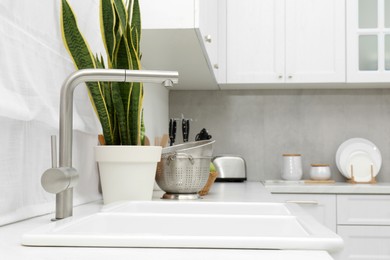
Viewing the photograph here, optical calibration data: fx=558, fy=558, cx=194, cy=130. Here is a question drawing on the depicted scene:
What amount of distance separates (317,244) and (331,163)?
2.70 m

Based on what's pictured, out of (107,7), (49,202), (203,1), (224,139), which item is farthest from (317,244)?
(224,139)

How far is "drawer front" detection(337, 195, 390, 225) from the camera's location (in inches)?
109

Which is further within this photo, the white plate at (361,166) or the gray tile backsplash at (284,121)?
the gray tile backsplash at (284,121)

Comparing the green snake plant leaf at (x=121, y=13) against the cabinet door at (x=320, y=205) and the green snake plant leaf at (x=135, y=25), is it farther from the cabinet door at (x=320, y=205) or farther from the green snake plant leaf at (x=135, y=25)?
the cabinet door at (x=320, y=205)

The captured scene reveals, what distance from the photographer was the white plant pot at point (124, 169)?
149cm

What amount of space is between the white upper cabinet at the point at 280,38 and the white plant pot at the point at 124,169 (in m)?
1.67

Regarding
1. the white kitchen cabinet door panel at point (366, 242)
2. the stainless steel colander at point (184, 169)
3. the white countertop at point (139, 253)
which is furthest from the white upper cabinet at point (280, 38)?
the white countertop at point (139, 253)

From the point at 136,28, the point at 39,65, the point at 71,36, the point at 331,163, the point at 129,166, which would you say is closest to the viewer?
the point at 39,65

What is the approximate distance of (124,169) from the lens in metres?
1.51

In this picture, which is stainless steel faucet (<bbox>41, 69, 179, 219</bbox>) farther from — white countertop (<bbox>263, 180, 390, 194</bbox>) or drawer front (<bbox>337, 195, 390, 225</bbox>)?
drawer front (<bbox>337, 195, 390, 225</bbox>)

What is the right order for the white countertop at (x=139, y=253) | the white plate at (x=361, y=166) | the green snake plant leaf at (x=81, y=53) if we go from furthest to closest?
the white plate at (x=361, y=166), the green snake plant leaf at (x=81, y=53), the white countertop at (x=139, y=253)

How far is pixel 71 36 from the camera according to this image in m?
1.37

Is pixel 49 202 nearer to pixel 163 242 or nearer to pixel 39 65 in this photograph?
pixel 39 65

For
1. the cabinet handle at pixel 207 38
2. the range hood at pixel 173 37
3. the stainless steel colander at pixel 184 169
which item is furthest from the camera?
the cabinet handle at pixel 207 38
